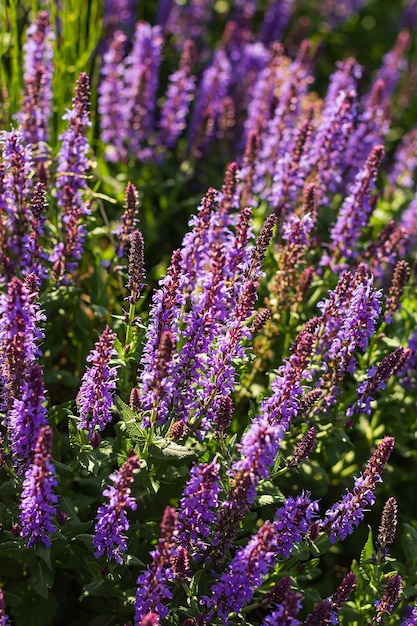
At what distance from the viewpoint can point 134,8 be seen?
10.1 meters

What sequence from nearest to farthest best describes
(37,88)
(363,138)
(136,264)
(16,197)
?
(136,264), (16,197), (37,88), (363,138)

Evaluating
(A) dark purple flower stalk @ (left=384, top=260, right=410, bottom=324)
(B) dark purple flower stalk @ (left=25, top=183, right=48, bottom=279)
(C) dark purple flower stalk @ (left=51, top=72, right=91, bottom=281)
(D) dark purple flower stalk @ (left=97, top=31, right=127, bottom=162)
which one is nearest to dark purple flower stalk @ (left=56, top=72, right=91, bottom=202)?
(C) dark purple flower stalk @ (left=51, top=72, right=91, bottom=281)

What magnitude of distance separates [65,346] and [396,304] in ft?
8.38

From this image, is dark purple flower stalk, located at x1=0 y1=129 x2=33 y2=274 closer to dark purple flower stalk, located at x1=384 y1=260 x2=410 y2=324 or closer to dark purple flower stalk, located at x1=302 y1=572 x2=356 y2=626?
dark purple flower stalk, located at x1=384 y1=260 x2=410 y2=324

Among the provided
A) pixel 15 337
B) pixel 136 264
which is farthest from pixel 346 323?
pixel 15 337

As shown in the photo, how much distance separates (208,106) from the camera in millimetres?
7512

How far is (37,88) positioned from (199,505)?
3566 mm

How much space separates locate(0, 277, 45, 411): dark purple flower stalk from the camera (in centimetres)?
346

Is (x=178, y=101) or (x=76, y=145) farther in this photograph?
(x=178, y=101)

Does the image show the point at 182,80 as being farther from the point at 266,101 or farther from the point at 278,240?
the point at 278,240

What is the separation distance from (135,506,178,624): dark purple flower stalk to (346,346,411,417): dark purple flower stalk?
5.14ft

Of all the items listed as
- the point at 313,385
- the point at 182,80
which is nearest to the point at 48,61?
the point at 182,80

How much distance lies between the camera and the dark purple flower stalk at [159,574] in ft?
10.6

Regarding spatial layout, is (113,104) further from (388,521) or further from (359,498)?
(388,521)
